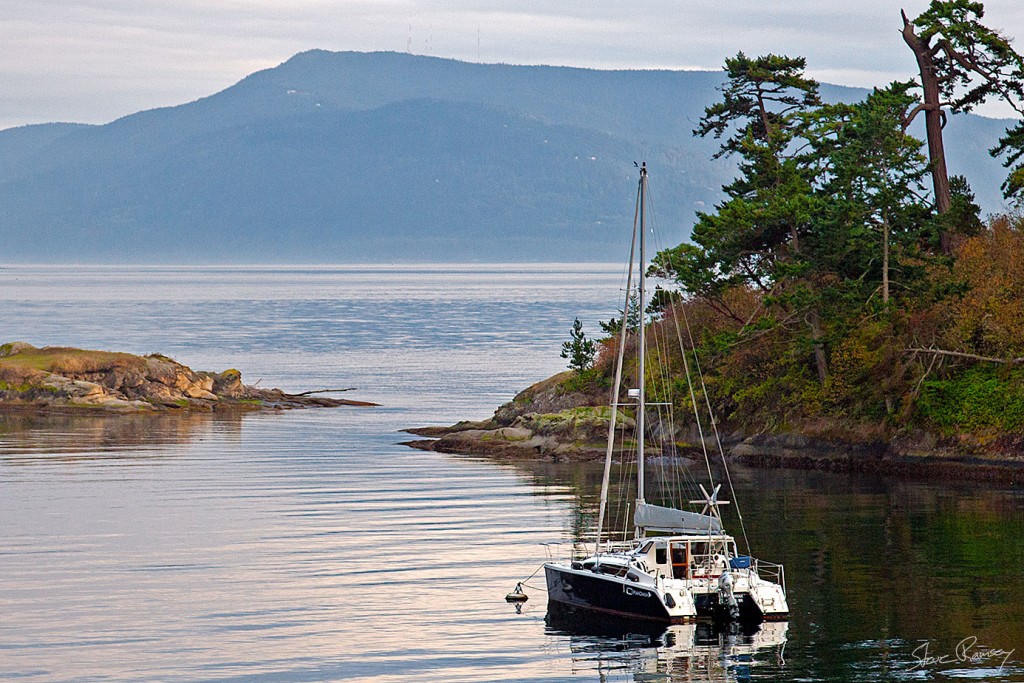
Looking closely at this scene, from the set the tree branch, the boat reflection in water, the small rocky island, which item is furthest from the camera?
the small rocky island

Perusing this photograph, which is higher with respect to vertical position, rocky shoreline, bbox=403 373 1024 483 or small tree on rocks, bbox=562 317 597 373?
small tree on rocks, bbox=562 317 597 373

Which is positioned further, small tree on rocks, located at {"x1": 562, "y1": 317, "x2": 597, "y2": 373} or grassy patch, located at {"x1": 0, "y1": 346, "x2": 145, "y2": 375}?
grassy patch, located at {"x1": 0, "y1": 346, "x2": 145, "y2": 375}

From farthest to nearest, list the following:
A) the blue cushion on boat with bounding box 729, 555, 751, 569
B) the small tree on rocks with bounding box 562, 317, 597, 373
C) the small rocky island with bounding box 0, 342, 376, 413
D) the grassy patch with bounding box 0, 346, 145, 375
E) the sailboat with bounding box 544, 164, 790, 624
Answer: the grassy patch with bounding box 0, 346, 145, 375 < the small rocky island with bounding box 0, 342, 376, 413 < the small tree on rocks with bounding box 562, 317, 597, 373 < the blue cushion on boat with bounding box 729, 555, 751, 569 < the sailboat with bounding box 544, 164, 790, 624

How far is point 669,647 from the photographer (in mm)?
35344

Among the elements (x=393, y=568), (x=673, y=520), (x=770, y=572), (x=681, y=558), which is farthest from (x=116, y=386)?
(x=681, y=558)

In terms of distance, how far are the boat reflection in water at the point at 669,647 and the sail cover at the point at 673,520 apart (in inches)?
107

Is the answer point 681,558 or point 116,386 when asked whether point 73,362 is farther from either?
point 681,558

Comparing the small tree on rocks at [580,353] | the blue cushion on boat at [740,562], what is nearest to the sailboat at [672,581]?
the blue cushion on boat at [740,562]

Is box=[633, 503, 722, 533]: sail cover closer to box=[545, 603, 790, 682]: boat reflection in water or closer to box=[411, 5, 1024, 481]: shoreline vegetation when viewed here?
box=[545, 603, 790, 682]: boat reflection in water

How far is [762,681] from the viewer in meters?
31.7

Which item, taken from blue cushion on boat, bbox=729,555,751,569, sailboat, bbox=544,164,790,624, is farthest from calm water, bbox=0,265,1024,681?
blue cushion on boat, bbox=729,555,751,569

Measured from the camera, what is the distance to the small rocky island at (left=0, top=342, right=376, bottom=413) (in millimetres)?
97750

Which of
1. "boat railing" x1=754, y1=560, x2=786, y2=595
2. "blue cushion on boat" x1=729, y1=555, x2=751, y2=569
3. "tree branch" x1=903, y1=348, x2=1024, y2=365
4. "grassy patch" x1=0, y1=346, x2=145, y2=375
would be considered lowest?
"boat railing" x1=754, y1=560, x2=786, y2=595

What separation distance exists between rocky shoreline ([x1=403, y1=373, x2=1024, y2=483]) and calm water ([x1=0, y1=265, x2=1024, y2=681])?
242 centimetres
